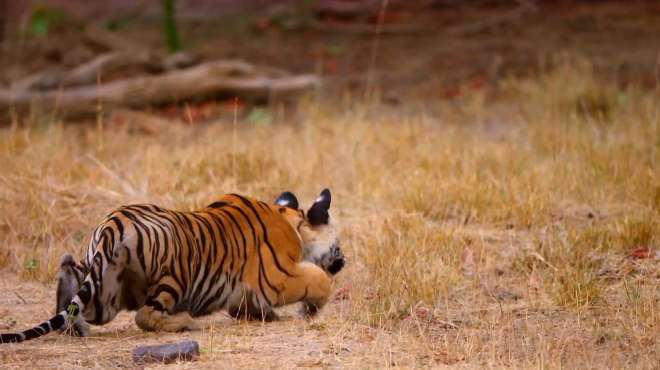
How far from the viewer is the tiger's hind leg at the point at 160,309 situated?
5.38 metres

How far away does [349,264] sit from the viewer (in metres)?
6.90

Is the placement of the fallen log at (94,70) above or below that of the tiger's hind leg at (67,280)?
above

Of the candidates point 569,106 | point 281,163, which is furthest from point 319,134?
point 569,106

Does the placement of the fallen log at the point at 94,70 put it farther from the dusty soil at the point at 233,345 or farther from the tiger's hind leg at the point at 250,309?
the tiger's hind leg at the point at 250,309

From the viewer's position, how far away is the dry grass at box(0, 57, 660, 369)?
5203 mm

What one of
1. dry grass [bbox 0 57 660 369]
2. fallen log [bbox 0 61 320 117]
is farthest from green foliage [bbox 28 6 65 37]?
dry grass [bbox 0 57 660 369]

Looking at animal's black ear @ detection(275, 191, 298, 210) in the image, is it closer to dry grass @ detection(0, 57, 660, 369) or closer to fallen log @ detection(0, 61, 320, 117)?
dry grass @ detection(0, 57, 660, 369)

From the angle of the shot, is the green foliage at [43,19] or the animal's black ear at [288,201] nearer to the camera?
the animal's black ear at [288,201]

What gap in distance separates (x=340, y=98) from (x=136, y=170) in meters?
3.97

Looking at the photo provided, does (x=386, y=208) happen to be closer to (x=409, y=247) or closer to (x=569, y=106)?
(x=409, y=247)

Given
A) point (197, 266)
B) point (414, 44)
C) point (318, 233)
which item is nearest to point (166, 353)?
point (197, 266)

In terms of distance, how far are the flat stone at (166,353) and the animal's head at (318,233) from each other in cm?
130

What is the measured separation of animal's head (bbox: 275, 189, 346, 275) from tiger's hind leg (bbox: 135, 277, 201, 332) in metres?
0.87

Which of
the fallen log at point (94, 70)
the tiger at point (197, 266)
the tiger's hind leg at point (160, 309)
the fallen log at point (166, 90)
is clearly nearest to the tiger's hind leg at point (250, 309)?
the tiger at point (197, 266)
